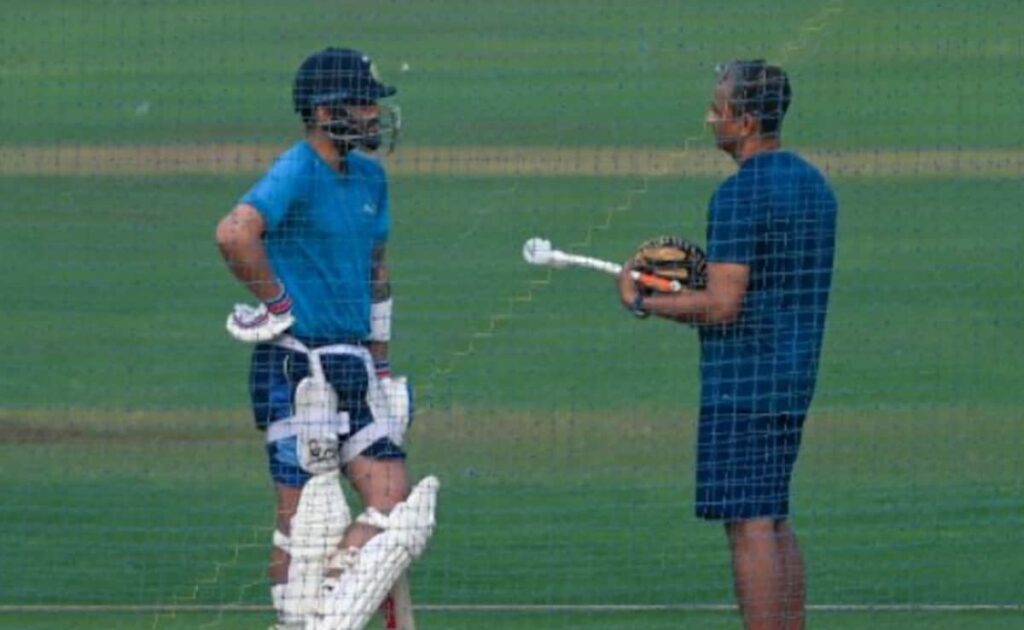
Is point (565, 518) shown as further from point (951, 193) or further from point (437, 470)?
point (951, 193)

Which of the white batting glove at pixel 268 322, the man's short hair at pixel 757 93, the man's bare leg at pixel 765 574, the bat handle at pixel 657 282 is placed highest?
the man's short hair at pixel 757 93

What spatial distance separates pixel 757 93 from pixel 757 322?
0.63 m

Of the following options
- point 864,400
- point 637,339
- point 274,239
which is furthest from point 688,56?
point 274,239

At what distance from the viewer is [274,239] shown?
793 cm

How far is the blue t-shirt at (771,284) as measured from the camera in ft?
25.4

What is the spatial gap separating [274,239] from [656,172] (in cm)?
942

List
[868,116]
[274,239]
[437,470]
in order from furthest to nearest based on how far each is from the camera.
→ [868,116] → [437,470] → [274,239]

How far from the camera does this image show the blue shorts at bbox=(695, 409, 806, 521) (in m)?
7.80

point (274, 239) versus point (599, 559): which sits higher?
point (274, 239)

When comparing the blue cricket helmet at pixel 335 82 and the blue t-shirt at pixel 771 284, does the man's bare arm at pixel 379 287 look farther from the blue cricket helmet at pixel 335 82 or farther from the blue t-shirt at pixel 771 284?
the blue t-shirt at pixel 771 284

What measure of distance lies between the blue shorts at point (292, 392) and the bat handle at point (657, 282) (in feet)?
2.66

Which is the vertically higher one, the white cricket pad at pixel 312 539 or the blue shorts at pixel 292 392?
the blue shorts at pixel 292 392

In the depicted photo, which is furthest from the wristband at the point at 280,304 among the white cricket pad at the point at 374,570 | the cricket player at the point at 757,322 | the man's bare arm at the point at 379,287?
the cricket player at the point at 757,322

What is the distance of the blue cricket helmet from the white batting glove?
559 mm
